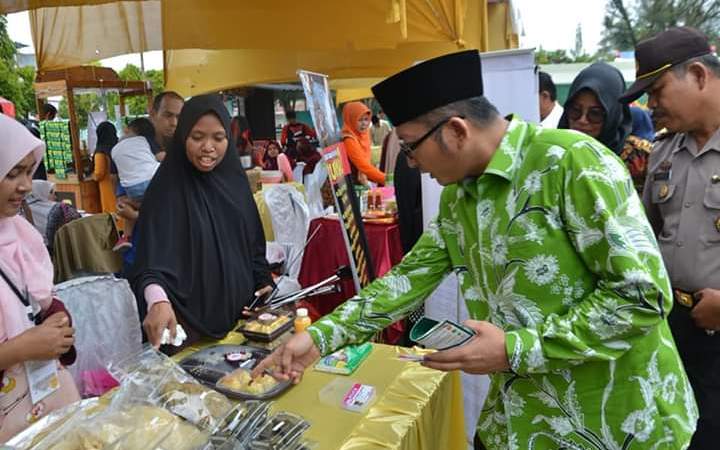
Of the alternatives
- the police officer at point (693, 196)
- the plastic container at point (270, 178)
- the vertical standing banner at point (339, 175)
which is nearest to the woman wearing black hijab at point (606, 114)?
the police officer at point (693, 196)

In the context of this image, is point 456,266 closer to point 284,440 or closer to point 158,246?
point 284,440

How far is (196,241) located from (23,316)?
0.63 meters

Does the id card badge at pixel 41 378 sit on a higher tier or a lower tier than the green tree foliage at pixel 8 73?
lower

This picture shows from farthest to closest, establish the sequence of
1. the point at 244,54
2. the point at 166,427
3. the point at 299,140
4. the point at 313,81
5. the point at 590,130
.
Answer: the point at 299,140 < the point at 244,54 < the point at 313,81 < the point at 590,130 < the point at 166,427

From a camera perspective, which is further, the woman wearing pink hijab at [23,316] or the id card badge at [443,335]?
the woman wearing pink hijab at [23,316]

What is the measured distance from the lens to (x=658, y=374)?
1.06m

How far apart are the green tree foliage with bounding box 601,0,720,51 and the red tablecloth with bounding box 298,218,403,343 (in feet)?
71.9

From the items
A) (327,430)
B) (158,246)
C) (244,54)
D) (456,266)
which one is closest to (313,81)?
(158,246)

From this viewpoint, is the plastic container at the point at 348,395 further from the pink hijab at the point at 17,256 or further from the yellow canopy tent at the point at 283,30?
the yellow canopy tent at the point at 283,30

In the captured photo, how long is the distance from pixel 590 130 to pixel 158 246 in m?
2.03

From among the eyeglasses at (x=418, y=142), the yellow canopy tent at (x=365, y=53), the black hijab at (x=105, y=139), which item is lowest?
the eyeglasses at (x=418, y=142)

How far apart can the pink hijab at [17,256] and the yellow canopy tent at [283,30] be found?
7.83 feet

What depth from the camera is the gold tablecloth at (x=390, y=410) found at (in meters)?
1.26

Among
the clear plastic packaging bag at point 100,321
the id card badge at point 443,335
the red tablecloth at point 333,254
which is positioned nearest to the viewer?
the id card badge at point 443,335
